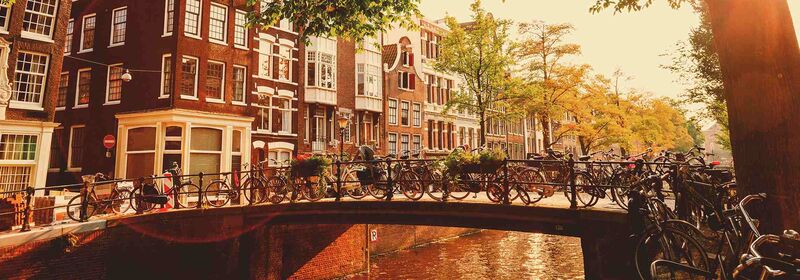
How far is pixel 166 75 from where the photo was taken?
19.3 meters

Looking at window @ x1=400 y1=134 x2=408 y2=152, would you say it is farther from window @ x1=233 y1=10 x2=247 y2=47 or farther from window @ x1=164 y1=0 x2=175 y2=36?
window @ x1=164 y1=0 x2=175 y2=36

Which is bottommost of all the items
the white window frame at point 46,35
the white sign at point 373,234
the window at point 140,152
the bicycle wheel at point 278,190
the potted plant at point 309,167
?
the white sign at point 373,234

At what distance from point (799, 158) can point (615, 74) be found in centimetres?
3850

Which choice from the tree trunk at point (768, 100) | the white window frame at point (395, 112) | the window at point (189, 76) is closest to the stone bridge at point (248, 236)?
the tree trunk at point (768, 100)

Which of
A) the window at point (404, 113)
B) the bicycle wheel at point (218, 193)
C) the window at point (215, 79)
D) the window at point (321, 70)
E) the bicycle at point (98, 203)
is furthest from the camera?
the window at point (404, 113)

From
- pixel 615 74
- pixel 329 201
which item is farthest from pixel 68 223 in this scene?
pixel 615 74

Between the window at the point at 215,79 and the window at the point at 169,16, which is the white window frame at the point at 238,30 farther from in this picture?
→ the window at the point at 169,16

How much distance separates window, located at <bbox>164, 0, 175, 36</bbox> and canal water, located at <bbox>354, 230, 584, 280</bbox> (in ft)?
44.3

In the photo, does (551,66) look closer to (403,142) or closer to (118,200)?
(403,142)

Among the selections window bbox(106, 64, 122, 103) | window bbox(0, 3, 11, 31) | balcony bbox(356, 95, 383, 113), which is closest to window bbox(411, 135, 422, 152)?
balcony bbox(356, 95, 383, 113)

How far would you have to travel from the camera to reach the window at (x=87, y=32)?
70.2 feet

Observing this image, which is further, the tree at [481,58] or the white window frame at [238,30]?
the tree at [481,58]

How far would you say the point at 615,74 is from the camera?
39031 mm

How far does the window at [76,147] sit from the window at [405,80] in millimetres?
18521
